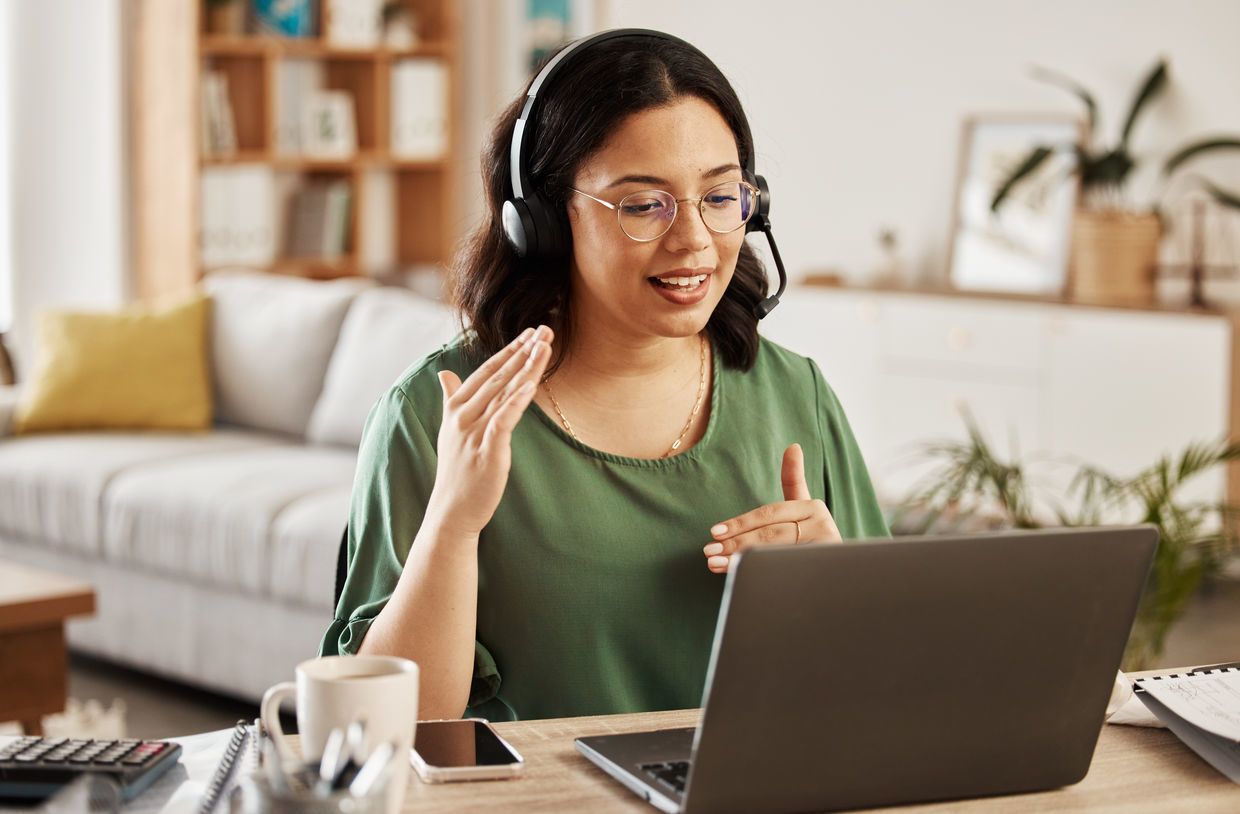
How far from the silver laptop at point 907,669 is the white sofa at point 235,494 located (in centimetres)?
222

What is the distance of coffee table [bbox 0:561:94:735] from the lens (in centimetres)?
285

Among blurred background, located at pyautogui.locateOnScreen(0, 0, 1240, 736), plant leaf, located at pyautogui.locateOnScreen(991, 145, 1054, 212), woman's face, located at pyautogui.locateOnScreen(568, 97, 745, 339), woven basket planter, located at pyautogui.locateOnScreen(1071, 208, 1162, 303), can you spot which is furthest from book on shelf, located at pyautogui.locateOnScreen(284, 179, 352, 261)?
woman's face, located at pyautogui.locateOnScreen(568, 97, 745, 339)

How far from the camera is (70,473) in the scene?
374 cm

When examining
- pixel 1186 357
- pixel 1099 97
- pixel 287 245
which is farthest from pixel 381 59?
pixel 1186 357

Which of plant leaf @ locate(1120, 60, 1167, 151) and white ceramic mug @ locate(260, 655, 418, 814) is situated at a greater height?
plant leaf @ locate(1120, 60, 1167, 151)

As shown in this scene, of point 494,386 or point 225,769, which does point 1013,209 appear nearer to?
point 494,386

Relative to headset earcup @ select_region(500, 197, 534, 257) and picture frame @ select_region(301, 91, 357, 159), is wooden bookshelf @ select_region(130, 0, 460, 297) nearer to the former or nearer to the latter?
picture frame @ select_region(301, 91, 357, 159)

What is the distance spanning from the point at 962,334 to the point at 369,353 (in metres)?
1.95

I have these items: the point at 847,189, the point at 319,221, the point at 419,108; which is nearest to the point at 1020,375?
the point at 847,189

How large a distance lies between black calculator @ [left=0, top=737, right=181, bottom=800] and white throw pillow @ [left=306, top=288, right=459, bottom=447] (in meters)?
2.69

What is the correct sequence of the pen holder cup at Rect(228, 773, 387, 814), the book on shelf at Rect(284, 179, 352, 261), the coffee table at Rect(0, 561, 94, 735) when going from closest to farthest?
1. the pen holder cup at Rect(228, 773, 387, 814)
2. the coffee table at Rect(0, 561, 94, 735)
3. the book on shelf at Rect(284, 179, 352, 261)

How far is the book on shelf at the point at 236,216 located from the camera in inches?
213

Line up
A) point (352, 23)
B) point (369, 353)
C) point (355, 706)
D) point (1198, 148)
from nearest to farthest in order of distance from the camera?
point (355, 706) < point (369, 353) < point (1198, 148) < point (352, 23)

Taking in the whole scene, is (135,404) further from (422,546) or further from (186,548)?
(422,546)
